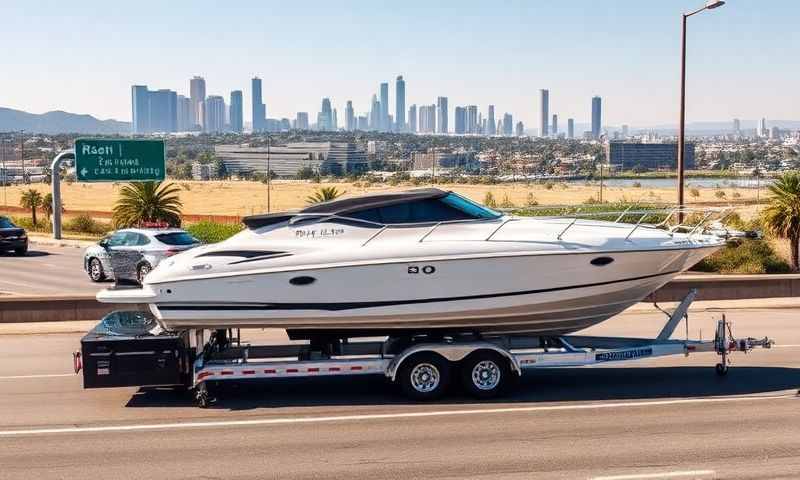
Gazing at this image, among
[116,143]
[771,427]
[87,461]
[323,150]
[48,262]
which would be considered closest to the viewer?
[87,461]

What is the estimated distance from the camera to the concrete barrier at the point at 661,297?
1962cm

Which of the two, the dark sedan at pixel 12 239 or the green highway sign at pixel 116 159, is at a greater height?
the green highway sign at pixel 116 159

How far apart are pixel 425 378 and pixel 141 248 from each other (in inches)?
579

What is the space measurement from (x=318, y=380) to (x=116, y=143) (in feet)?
92.6

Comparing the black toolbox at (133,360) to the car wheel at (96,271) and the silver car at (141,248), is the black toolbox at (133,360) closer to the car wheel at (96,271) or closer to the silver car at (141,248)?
the silver car at (141,248)

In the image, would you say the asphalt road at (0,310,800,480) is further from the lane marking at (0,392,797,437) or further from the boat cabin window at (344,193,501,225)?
the boat cabin window at (344,193,501,225)

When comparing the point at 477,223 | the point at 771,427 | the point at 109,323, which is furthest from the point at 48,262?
the point at 771,427

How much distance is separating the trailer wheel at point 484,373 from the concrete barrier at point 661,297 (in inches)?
310

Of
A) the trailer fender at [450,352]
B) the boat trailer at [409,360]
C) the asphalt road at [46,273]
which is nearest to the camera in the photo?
the boat trailer at [409,360]

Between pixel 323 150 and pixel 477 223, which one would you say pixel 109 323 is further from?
pixel 323 150

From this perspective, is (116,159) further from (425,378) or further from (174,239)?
(425,378)

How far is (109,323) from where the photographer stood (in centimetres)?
1330

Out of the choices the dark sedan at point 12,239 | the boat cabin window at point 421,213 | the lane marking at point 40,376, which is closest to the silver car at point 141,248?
the lane marking at point 40,376

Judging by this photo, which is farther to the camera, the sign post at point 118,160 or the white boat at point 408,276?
the sign post at point 118,160
